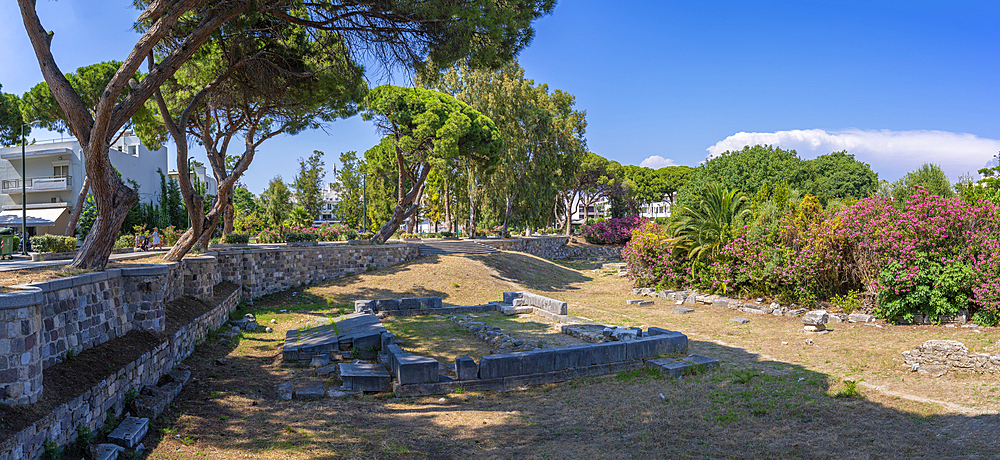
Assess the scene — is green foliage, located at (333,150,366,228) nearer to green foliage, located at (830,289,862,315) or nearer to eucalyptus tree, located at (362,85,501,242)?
eucalyptus tree, located at (362,85,501,242)

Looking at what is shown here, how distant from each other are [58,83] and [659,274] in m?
16.7

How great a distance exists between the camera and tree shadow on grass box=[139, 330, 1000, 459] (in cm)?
520

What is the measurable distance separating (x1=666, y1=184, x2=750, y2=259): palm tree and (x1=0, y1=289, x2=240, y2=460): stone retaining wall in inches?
560

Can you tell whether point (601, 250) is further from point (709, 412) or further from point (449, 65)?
point (709, 412)

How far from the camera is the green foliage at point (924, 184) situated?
12848 millimetres

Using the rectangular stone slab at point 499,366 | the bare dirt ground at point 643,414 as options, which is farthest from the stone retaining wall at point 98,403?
the rectangular stone slab at point 499,366

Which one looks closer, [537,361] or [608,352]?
[537,361]

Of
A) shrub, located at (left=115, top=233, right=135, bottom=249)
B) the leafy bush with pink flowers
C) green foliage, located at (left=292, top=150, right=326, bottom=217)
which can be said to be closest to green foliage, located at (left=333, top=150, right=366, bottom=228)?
green foliage, located at (left=292, top=150, right=326, bottom=217)

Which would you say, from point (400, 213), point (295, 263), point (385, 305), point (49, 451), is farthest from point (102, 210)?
point (400, 213)

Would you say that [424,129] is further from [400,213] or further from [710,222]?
[710,222]

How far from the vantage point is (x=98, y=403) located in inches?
221

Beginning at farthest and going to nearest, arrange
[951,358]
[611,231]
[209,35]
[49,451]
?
[611,231], [209,35], [951,358], [49,451]

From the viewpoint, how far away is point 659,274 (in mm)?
18844

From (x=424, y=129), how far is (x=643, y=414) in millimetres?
19540
